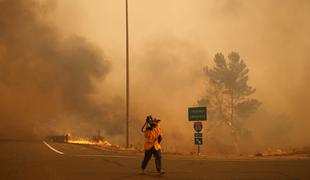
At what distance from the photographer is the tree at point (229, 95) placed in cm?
5191

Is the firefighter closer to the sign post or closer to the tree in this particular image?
the sign post

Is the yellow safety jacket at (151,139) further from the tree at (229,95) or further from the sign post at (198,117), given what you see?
the tree at (229,95)

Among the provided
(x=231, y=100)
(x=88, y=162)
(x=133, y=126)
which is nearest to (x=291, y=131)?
(x=231, y=100)

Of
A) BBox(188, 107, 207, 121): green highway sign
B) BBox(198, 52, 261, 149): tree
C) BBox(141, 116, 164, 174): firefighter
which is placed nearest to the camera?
BBox(141, 116, 164, 174): firefighter

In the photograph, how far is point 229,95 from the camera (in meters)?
53.5

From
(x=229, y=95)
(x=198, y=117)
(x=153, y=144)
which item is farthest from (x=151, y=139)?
(x=229, y=95)

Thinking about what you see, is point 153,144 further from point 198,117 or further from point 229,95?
point 229,95

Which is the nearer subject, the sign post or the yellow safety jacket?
the yellow safety jacket

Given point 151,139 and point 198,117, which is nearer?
point 151,139

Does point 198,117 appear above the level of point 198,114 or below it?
below

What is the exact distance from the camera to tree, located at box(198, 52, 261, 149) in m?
51.9

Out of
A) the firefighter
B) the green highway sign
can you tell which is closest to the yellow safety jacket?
the firefighter

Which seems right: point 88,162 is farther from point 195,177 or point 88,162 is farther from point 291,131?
point 291,131

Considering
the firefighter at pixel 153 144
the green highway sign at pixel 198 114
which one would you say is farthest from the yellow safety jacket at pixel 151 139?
the green highway sign at pixel 198 114
